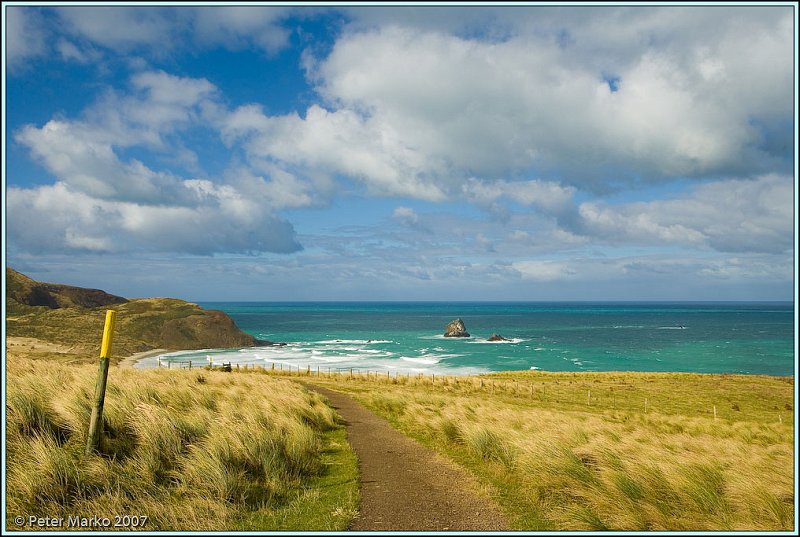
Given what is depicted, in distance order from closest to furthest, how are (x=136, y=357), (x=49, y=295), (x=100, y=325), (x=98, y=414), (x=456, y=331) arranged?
(x=98, y=414)
(x=136, y=357)
(x=100, y=325)
(x=49, y=295)
(x=456, y=331)

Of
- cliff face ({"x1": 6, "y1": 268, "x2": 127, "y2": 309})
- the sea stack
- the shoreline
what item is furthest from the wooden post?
the sea stack

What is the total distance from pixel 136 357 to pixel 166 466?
82803 millimetres

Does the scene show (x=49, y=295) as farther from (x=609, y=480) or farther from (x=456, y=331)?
(x=609, y=480)

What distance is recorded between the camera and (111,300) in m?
144

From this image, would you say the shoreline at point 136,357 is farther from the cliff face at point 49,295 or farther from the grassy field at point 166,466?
the grassy field at point 166,466

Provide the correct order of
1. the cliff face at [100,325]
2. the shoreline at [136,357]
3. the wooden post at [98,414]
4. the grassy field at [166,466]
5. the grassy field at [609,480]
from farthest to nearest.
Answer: the cliff face at [100,325]
the shoreline at [136,357]
the wooden post at [98,414]
the grassy field at [609,480]
the grassy field at [166,466]

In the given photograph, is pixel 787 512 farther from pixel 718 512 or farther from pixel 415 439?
pixel 415 439

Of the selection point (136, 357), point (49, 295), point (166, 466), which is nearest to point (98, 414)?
point (166, 466)

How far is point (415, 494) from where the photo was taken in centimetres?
857

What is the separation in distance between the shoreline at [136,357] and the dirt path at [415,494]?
67375 millimetres

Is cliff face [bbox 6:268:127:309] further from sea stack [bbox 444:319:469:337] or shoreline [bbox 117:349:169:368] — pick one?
sea stack [bbox 444:319:469:337]

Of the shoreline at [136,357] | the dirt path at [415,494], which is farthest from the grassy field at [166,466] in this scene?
the shoreline at [136,357]

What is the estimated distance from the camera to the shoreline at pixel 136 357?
226ft

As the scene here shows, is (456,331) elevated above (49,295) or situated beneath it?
situated beneath
